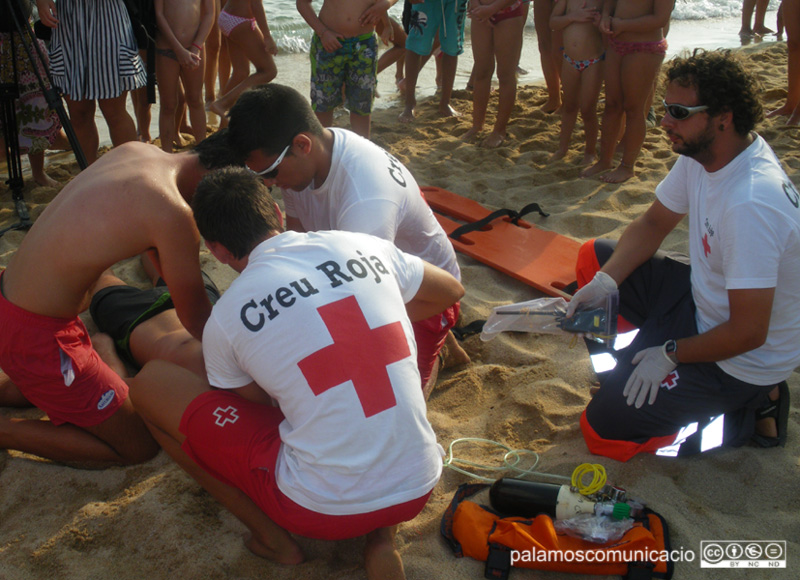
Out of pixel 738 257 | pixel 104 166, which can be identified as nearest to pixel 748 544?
pixel 738 257

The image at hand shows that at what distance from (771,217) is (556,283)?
1.44 m

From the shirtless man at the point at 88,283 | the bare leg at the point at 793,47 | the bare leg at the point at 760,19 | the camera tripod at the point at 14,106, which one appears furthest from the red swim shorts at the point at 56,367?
the bare leg at the point at 760,19

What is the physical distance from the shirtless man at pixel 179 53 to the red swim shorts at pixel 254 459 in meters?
3.16

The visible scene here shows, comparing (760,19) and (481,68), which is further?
(760,19)

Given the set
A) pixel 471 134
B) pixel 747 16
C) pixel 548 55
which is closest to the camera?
pixel 471 134

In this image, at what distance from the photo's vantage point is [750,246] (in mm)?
2020

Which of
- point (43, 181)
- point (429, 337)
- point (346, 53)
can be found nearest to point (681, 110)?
point (429, 337)

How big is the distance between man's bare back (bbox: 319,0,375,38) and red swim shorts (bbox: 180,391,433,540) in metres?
3.45

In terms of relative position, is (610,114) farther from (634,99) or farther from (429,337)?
(429,337)

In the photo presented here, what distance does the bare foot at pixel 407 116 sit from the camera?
5.81 metres

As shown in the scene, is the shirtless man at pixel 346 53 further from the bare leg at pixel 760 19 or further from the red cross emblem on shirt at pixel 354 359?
the bare leg at pixel 760 19

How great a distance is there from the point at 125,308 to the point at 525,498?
6.39 feet

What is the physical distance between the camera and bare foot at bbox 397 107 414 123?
5812 millimetres

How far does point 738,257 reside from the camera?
2.03 metres
